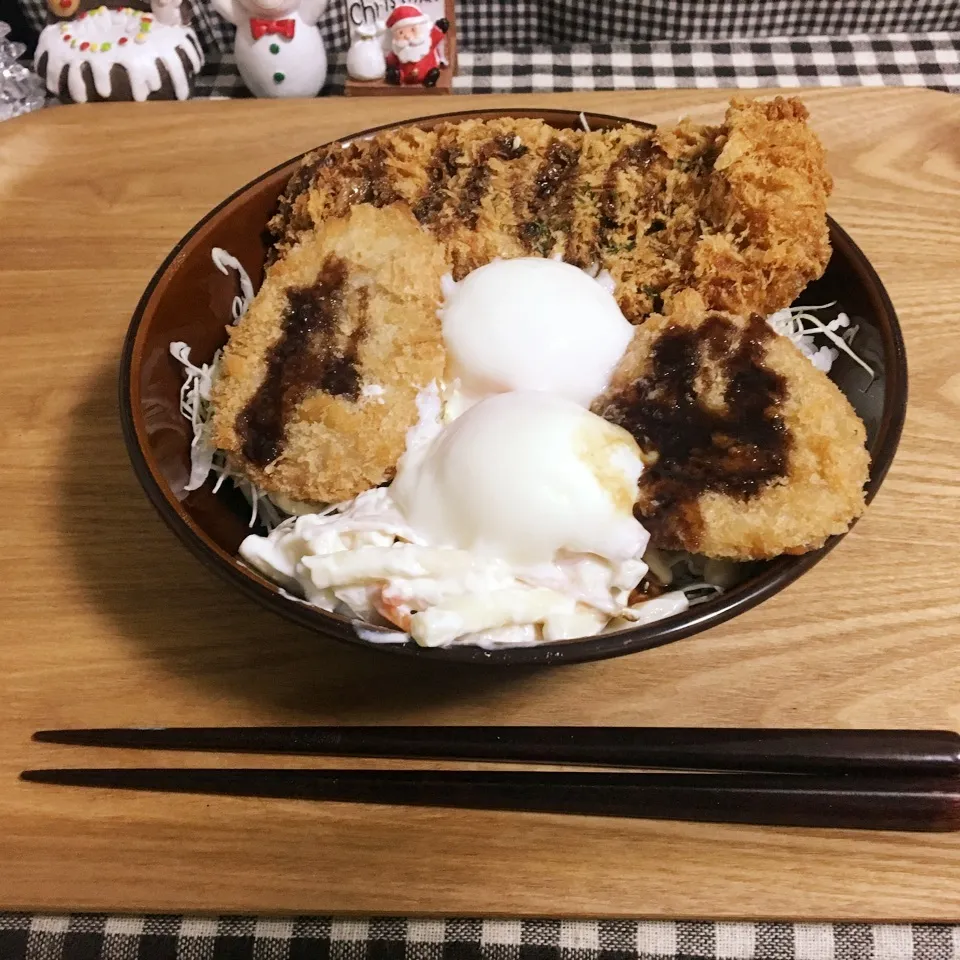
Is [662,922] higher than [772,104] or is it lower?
lower

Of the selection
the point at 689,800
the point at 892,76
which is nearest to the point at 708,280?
the point at 689,800

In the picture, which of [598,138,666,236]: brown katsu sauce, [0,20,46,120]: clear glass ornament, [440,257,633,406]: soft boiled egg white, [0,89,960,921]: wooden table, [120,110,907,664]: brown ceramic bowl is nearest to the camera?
[120,110,907,664]: brown ceramic bowl

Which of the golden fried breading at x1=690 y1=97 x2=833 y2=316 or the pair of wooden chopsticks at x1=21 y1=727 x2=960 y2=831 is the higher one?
the golden fried breading at x1=690 y1=97 x2=833 y2=316

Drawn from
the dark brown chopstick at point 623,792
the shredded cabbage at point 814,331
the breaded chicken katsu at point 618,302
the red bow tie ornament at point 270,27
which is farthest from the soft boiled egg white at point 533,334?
the red bow tie ornament at point 270,27

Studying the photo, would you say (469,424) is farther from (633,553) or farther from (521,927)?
(521,927)

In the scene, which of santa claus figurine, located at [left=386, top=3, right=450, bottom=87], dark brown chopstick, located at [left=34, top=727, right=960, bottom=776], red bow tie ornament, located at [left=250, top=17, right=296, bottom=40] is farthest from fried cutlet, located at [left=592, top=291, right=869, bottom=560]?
red bow tie ornament, located at [left=250, top=17, right=296, bottom=40]

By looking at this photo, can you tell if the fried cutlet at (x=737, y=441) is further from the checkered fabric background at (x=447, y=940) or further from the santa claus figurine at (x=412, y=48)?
the santa claus figurine at (x=412, y=48)

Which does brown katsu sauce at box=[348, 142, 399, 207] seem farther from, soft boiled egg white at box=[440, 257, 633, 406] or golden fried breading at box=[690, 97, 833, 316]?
golden fried breading at box=[690, 97, 833, 316]
